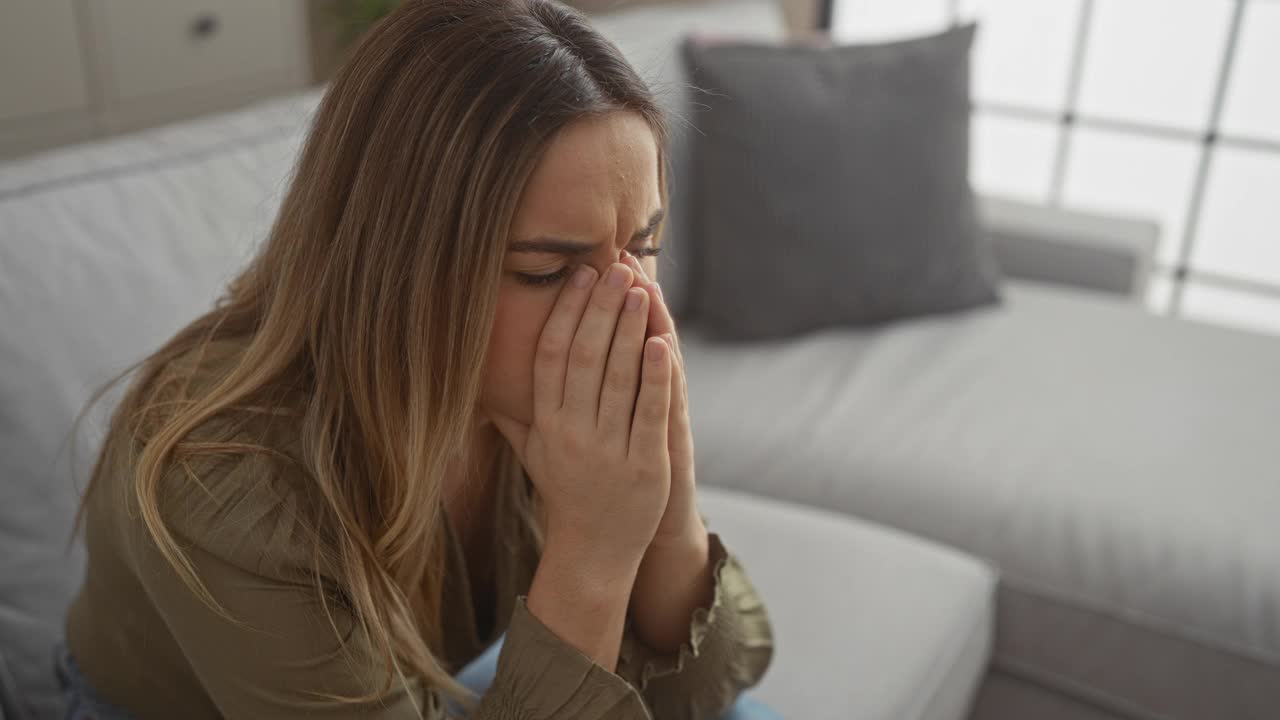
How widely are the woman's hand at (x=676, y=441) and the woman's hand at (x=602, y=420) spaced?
0.07 ft

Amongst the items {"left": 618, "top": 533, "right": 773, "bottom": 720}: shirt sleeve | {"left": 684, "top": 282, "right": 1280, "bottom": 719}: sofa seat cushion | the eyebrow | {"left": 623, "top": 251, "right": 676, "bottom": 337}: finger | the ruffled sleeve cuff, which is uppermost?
the eyebrow

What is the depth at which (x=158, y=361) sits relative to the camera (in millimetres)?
909

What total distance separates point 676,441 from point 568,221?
231 millimetres

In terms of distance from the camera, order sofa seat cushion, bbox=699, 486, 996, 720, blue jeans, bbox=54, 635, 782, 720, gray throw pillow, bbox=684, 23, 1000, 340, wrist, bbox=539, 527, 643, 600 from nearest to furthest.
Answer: wrist, bbox=539, 527, 643, 600 → blue jeans, bbox=54, 635, 782, 720 → sofa seat cushion, bbox=699, 486, 996, 720 → gray throw pillow, bbox=684, 23, 1000, 340

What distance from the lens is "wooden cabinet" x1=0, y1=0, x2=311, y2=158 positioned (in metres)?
1.88

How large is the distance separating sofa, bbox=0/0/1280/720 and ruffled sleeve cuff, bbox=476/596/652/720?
1.08ft

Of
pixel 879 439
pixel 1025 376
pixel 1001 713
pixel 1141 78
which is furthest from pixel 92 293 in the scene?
pixel 1141 78

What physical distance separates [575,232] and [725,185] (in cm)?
108

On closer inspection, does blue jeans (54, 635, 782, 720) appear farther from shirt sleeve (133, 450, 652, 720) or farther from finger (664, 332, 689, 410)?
finger (664, 332, 689, 410)

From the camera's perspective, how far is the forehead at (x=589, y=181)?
0.78 metres

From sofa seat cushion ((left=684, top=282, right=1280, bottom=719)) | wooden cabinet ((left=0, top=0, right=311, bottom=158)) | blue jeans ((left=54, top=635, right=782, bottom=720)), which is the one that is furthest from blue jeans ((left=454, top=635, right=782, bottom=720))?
wooden cabinet ((left=0, top=0, right=311, bottom=158))

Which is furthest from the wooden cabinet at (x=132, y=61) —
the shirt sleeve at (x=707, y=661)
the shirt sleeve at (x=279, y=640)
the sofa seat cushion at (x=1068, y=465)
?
the shirt sleeve at (x=707, y=661)

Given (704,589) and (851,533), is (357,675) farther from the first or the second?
(851,533)

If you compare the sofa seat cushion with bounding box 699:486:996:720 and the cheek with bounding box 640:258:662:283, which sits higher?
the cheek with bounding box 640:258:662:283
